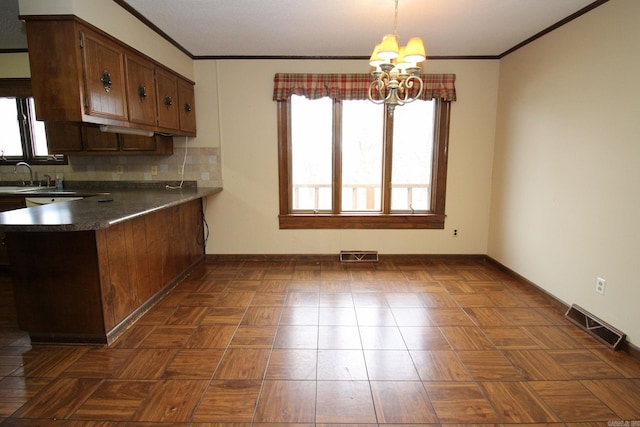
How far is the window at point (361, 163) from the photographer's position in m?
3.80

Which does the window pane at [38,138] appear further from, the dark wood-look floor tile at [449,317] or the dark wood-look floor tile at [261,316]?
the dark wood-look floor tile at [449,317]

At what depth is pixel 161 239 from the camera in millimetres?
2941

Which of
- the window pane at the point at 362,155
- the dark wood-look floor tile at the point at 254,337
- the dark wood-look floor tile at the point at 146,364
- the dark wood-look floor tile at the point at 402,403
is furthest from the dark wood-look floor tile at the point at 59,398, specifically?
the window pane at the point at 362,155

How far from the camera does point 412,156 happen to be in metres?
3.89

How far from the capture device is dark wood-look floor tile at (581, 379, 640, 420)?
1611 millimetres

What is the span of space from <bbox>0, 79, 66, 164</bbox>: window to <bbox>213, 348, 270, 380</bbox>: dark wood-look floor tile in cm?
346

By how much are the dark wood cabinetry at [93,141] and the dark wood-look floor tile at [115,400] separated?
2457 millimetres

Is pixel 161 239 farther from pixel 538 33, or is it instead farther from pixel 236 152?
pixel 538 33

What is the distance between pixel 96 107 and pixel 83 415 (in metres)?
1.88

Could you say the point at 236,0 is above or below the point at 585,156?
above

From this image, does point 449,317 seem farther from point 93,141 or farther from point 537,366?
point 93,141

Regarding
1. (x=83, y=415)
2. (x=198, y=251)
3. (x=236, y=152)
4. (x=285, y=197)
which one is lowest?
(x=83, y=415)

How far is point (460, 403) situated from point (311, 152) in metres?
2.94

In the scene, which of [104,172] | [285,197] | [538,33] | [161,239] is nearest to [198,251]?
[161,239]
